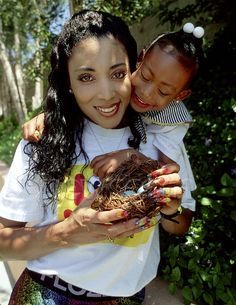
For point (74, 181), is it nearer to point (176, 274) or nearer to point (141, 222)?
point (141, 222)

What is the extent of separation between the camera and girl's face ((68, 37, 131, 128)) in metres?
1.38

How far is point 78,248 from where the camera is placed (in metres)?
1.44

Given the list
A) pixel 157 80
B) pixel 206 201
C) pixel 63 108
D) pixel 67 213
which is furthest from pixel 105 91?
pixel 206 201

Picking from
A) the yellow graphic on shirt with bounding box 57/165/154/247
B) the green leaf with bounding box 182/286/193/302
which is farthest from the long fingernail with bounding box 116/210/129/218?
the green leaf with bounding box 182/286/193/302

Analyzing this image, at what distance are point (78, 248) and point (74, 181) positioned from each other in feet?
0.75

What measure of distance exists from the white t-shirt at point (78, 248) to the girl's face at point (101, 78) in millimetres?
166

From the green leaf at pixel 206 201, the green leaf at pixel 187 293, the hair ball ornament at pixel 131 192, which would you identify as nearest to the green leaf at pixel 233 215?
the green leaf at pixel 206 201

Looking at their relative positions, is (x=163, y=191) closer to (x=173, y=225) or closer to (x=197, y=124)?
(x=173, y=225)

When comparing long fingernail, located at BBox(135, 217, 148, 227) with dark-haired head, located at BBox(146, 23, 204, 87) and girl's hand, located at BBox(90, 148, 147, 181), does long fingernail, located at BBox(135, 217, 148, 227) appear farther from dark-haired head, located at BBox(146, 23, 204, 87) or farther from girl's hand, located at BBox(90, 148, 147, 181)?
dark-haired head, located at BBox(146, 23, 204, 87)

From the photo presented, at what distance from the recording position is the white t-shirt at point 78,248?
144cm

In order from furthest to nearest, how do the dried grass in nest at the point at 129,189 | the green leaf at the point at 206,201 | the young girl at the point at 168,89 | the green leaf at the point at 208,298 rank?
the green leaf at the point at 206,201 → the green leaf at the point at 208,298 → the young girl at the point at 168,89 → the dried grass in nest at the point at 129,189

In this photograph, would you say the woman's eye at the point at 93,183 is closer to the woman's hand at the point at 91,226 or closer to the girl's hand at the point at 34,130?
the woman's hand at the point at 91,226

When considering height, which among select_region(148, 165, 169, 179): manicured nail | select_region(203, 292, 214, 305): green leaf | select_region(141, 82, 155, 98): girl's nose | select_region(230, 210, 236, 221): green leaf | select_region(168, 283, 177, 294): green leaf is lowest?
select_region(168, 283, 177, 294): green leaf

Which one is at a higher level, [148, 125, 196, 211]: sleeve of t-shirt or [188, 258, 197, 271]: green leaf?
[148, 125, 196, 211]: sleeve of t-shirt
